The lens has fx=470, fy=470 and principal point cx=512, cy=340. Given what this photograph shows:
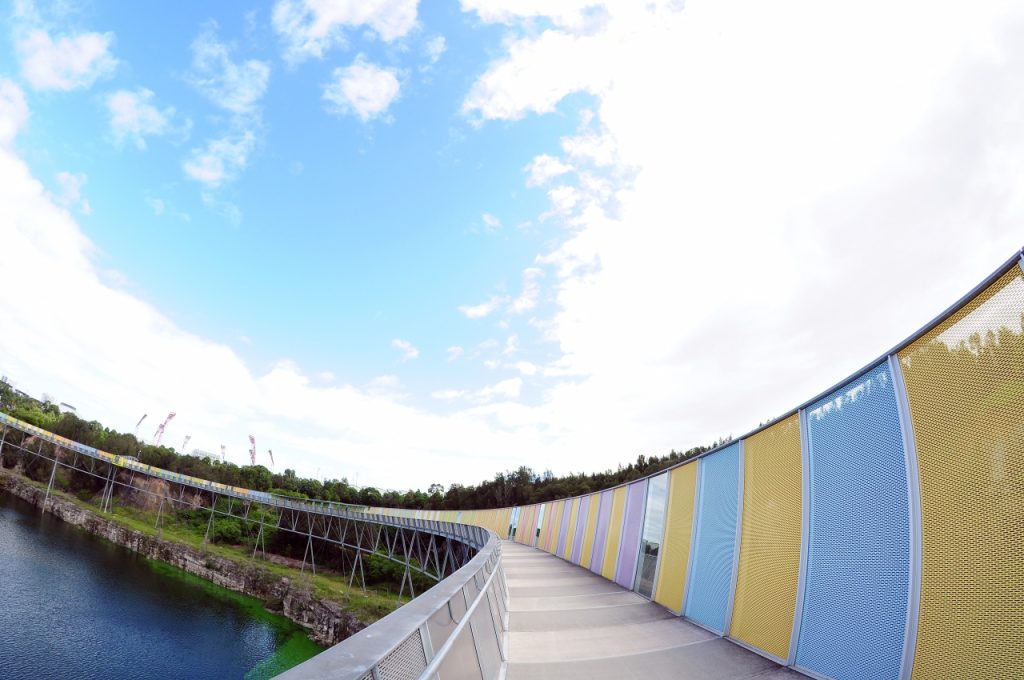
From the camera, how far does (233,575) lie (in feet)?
148

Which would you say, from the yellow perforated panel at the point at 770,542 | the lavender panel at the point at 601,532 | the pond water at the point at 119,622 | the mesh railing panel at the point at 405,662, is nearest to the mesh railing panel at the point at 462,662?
the mesh railing panel at the point at 405,662

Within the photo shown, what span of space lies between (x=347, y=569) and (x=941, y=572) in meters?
64.1

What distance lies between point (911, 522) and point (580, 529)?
1133 cm

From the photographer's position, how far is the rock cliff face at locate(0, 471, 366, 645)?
3519 centimetres

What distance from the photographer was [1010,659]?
275cm

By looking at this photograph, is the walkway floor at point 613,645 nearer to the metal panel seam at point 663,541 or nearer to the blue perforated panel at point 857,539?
the metal panel seam at point 663,541

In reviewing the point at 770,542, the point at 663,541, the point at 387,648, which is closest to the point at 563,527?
the point at 663,541

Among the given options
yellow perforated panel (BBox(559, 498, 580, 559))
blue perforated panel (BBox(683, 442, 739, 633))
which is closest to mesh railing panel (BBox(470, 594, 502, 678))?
blue perforated panel (BBox(683, 442, 739, 633))

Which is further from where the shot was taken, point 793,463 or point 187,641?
point 187,641

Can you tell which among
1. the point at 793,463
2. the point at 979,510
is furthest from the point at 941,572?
the point at 793,463

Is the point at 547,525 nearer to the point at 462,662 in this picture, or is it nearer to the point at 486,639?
the point at 486,639

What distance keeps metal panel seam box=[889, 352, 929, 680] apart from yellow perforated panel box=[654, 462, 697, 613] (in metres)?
3.49

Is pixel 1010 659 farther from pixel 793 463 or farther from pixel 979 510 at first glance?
pixel 793 463

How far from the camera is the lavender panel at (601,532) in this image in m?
11.1
